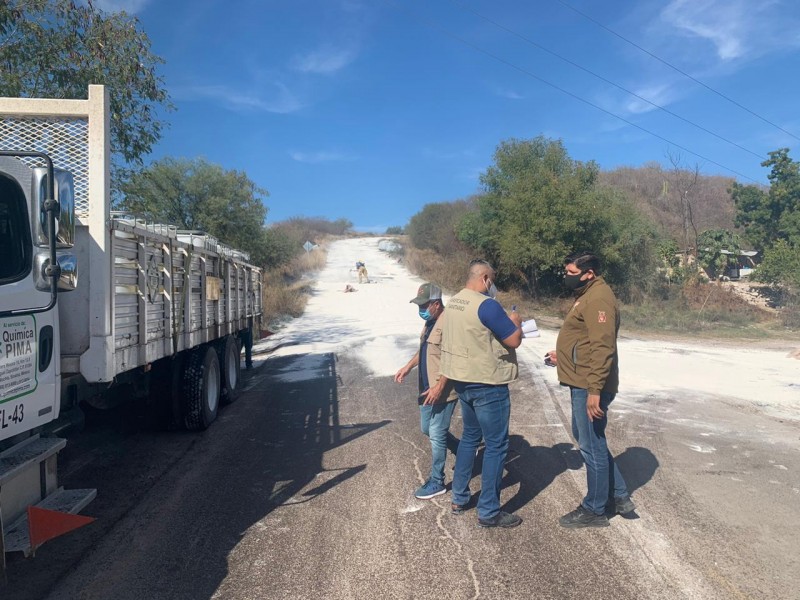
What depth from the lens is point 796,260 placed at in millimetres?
23500

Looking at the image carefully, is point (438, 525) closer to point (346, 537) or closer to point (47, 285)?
point (346, 537)

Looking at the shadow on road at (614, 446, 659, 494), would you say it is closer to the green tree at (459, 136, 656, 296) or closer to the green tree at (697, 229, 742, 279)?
the green tree at (459, 136, 656, 296)

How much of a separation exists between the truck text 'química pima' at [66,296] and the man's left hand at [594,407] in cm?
327

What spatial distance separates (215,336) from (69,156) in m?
3.67

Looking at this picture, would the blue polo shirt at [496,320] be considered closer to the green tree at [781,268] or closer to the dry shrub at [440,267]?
the green tree at [781,268]

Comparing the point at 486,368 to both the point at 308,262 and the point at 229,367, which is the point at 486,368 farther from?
the point at 308,262

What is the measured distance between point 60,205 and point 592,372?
133 inches

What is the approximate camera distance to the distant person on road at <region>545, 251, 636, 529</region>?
3.96m

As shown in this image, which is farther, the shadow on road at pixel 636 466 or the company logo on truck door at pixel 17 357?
the shadow on road at pixel 636 466

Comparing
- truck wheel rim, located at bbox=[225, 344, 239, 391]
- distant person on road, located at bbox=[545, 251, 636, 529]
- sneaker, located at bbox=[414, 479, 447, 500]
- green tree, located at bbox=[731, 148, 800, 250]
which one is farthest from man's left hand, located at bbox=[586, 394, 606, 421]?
green tree, located at bbox=[731, 148, 800, 250]

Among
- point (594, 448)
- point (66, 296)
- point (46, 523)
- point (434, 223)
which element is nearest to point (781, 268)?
point (594, 448)

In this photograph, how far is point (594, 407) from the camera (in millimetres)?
3941

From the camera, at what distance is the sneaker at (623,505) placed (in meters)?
4.34

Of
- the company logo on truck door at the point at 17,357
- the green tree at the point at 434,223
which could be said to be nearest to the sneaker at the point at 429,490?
the company logo on truck door at the point at 17,357
